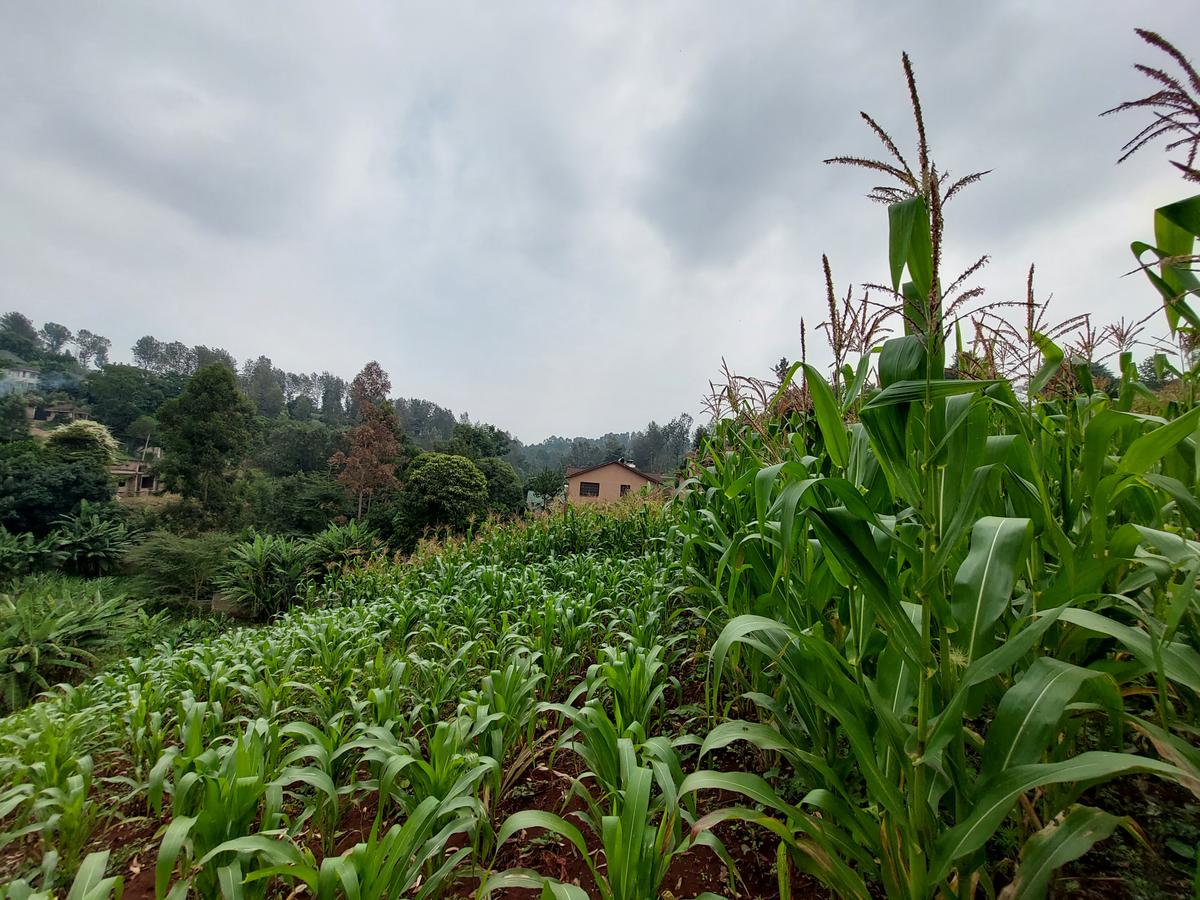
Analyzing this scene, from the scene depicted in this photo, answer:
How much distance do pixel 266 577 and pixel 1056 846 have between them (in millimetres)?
11474

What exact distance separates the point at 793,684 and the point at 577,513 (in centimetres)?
595

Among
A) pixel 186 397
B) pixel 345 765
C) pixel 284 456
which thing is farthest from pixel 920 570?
pixel 284 456

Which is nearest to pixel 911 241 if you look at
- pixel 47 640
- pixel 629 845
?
pixel 629 845

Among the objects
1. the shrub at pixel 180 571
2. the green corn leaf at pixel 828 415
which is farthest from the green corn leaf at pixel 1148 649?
the shrub at pixel 180 571

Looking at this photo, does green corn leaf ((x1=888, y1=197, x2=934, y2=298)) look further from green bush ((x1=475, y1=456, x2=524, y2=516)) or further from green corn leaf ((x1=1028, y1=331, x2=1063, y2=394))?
green bush ((x1=475, y1=456, x2=524, y2=516))

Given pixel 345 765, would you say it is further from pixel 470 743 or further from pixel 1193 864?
pixel 1193 864

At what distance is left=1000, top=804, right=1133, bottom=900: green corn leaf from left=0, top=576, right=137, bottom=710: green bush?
9.03 m

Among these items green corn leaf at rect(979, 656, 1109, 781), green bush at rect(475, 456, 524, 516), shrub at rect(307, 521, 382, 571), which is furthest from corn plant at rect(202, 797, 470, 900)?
green bush at rect(475, 456, 524, 516)

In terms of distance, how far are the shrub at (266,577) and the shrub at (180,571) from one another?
327cm

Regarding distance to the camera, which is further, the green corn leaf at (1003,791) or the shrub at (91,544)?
the shrub at (91,544)

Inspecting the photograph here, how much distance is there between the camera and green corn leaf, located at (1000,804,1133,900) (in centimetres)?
71

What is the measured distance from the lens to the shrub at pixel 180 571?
12.1m

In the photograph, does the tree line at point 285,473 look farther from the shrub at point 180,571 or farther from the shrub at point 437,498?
the shrub at point 180,571

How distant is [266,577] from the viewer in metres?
9.31
